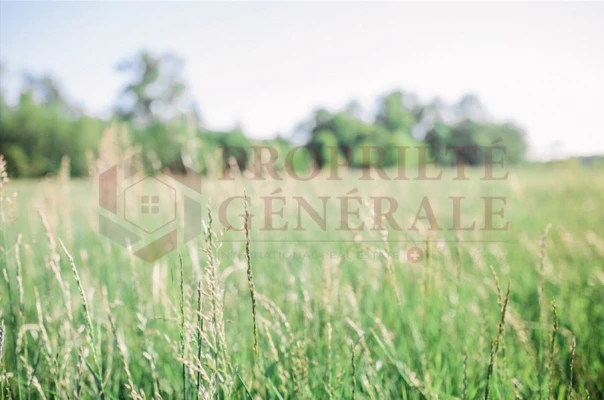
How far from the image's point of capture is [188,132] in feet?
9.01

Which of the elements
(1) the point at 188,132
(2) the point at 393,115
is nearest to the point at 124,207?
(1) the point at 188,132

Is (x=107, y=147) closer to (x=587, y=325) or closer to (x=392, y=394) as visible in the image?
(x=392, y=394)

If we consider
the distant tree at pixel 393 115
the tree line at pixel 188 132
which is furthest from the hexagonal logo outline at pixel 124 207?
the distant tree at pixel 393 115

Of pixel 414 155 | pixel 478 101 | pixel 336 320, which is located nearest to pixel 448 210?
pixel 336 320

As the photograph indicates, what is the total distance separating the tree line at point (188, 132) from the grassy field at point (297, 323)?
29.4 inches

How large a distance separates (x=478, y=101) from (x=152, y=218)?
223 feet

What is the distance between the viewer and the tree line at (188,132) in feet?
15.0

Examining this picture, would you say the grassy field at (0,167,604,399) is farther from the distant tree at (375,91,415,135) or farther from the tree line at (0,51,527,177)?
the distant tree at (375,91,415,135)

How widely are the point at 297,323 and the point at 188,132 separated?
1678mm

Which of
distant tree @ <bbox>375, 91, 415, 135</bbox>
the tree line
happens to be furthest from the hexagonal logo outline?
distant tree @ <bbox>375, 91, 415, 135</bbox>

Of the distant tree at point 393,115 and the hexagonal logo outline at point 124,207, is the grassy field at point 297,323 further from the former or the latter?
the distant tree at point 393,115

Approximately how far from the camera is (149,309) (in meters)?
2.01

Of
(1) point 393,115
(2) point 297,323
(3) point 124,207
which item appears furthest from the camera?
(1) point 393,115

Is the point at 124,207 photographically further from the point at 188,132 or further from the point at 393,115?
the point at 393,115
